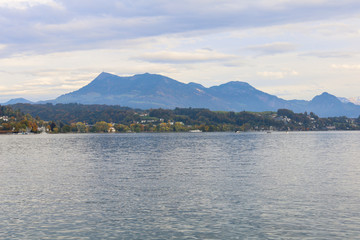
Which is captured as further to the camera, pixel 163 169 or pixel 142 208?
pixel 163 169

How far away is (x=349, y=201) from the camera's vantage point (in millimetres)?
45344

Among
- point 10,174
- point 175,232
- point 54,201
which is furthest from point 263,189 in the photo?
point 10,174

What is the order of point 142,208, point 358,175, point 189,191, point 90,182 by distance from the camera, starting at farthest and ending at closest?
1. point 358,175
2. point 90,182
3. point 189,191
4. point 142,208

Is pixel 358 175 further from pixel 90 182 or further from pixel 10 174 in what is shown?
pixel 10 174

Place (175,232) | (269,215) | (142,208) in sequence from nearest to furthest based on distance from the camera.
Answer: (175,232)
(269,215)
(142,208)

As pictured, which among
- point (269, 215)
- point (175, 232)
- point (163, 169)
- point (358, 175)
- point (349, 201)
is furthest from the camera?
point (163, 169)

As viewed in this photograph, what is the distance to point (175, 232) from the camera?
33.4 m

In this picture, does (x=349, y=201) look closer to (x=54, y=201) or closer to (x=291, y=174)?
(x=291, y=174)

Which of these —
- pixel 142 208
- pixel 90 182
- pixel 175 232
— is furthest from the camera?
pixel 90 182

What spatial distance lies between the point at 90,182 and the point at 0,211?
20727 millimetres

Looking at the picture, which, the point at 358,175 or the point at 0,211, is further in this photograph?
the point at 358,175

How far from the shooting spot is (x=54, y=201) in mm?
45969

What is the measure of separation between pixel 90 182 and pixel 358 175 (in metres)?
45.8

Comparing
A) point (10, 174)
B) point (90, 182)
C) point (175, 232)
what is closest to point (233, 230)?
point (175, 232)
